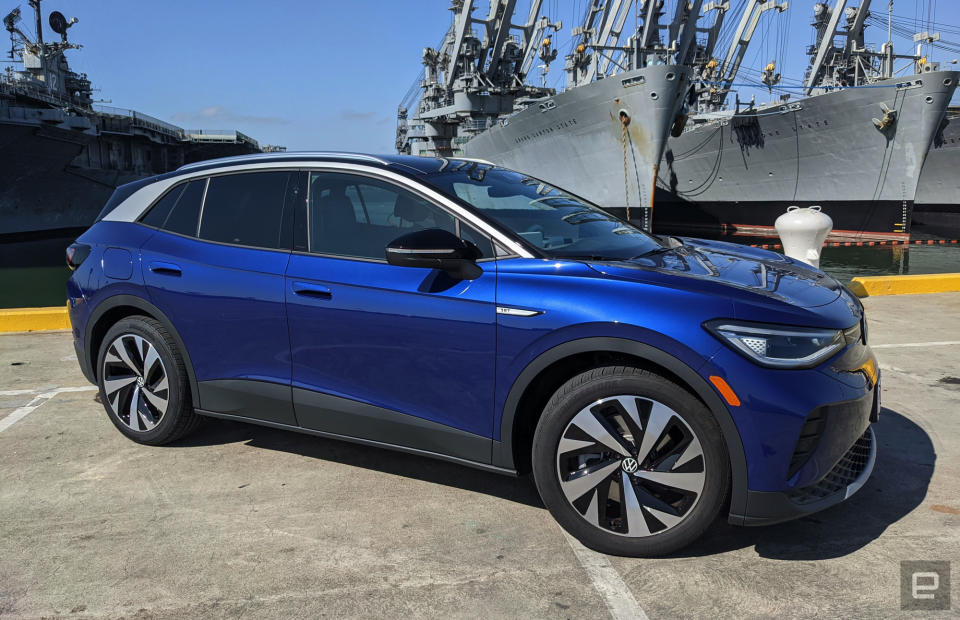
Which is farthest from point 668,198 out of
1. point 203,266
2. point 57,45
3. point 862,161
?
point 57,45

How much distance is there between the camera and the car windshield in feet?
9.99

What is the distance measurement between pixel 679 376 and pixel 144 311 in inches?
111

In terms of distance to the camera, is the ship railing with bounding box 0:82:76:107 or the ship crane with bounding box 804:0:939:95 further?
the ship crane with bounding box 804:0:939:95

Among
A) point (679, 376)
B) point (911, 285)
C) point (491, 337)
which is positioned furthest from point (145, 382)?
point (911, 285)

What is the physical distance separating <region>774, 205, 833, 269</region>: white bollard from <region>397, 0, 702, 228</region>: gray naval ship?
64.4ft

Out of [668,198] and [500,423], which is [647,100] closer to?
[668,198]

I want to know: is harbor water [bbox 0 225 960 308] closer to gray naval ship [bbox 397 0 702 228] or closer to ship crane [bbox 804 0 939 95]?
gray naval ship [bbox 397 0 702 228]

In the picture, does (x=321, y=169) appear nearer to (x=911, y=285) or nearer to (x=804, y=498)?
(x=804, y=498)

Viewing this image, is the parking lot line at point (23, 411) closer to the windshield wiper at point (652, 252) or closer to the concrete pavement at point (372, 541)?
the concrete pavement at point (372, 541)

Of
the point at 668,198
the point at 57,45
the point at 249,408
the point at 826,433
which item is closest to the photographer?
the point at 826,433

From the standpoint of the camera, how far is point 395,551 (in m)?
2.72

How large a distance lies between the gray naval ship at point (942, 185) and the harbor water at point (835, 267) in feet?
36.3

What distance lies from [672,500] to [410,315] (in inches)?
48.8

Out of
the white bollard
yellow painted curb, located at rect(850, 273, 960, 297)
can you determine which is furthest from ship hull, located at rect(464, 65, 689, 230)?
yellow painted curb, located at rect(850, 273, 960, 297)
